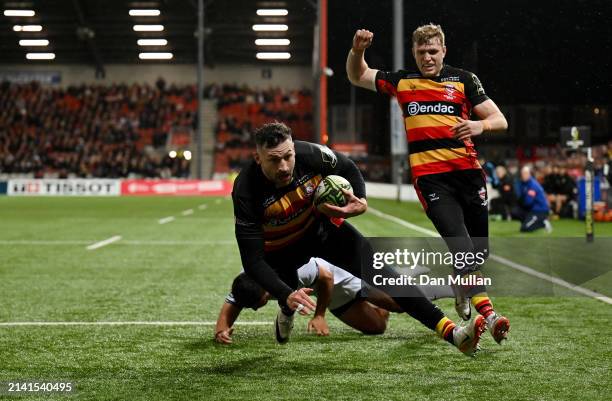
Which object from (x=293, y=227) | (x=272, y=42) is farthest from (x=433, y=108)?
(x=272, y=42)

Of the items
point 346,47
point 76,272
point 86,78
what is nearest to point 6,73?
point 86,78

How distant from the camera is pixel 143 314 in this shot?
7906 millimetres

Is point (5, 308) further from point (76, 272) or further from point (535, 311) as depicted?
point (535, 311)

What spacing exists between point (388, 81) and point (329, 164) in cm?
118

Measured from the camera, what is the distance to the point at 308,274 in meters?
6.66

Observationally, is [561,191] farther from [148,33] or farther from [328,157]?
[148,33]

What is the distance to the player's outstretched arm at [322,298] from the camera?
21.9 ft

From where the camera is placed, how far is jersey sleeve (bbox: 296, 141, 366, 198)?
227 inches

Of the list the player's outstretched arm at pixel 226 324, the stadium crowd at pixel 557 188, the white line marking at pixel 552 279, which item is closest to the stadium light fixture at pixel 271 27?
the stadium crowd at pixel 557 188

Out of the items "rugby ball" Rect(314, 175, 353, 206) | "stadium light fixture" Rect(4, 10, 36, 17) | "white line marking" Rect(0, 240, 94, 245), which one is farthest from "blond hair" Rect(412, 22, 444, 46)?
"stadium light fixture" Rect(4, 10, 36, 17)

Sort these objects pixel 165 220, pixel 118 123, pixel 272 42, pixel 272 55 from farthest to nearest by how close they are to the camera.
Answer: pixel 272 55 → pixel 272 42 → pixel 118 123 → pixel 165 220

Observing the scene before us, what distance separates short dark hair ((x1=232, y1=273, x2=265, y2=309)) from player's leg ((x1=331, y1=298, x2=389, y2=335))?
663 millimetres

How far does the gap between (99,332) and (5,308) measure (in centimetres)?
178

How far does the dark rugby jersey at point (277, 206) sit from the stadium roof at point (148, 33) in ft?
150
